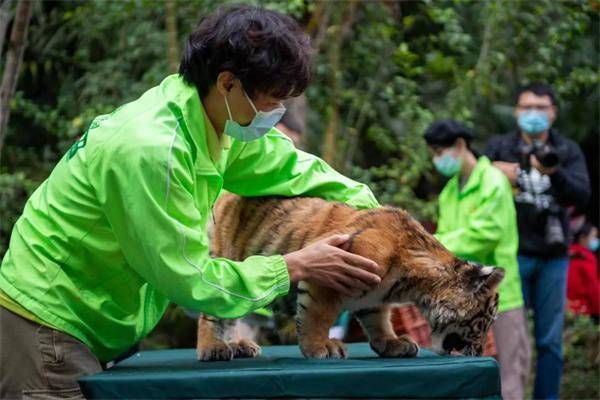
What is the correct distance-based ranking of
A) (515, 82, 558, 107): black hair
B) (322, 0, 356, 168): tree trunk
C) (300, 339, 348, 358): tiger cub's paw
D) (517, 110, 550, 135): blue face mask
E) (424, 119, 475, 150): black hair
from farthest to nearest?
1. (322, 0, 356, 168): tree trunk
2. (515, 82, 558, 107): black hair
3. (517, 110, 550, 135): blue face mask
4. (424, 119, 475, 150): black hair
5. (300, 339, 348, 358): tiger cub's paw

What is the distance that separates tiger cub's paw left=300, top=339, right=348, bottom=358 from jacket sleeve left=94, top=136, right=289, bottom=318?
1.92 ft

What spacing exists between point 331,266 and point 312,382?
0.46m

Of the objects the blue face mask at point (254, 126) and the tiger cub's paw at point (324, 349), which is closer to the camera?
the blue face mask at point (254, 126)

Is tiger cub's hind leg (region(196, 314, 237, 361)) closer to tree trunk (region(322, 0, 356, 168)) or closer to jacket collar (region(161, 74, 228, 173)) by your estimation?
jacket collar (region(161, 74, 228, 173))

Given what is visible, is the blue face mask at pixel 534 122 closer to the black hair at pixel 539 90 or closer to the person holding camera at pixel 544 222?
the person holding camera at pixel 544 222

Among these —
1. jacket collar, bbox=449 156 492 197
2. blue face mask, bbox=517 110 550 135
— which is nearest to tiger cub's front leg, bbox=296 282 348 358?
jacket collar, bbox=449 156 492 197

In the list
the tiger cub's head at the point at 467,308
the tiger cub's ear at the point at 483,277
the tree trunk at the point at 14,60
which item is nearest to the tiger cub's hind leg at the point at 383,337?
the tiger cub's head at the point at 467,308

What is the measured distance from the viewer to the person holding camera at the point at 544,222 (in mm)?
6949

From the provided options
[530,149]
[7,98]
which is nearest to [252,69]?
[7,98]

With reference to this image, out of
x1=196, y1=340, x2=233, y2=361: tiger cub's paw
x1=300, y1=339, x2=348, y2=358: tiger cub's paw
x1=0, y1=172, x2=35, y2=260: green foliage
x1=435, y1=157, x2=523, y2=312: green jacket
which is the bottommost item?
x1=0, y1=172, x2=35, y2=260: green foliage

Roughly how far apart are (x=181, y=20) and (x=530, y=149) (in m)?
3.29

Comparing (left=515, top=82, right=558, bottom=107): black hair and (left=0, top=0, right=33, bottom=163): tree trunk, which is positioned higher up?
(left=0, top=0, right=33, bottom=163): tree trunk

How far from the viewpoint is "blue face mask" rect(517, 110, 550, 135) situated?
7.12 meters

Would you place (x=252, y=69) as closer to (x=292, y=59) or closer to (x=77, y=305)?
(x=292, y=59)
